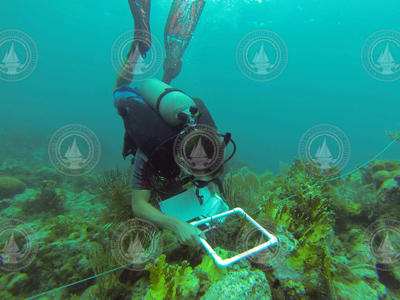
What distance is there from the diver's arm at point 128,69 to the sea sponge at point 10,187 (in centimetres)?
698

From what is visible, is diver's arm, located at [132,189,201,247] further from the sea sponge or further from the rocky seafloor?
the sea sponge

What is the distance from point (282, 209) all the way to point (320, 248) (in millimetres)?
792

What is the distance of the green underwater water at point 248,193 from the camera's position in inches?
79.3

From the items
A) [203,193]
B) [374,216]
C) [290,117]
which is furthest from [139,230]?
[290,117]

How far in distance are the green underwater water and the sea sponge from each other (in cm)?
5

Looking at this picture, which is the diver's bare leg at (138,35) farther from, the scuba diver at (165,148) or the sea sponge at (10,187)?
the sea sponge at (10,187)

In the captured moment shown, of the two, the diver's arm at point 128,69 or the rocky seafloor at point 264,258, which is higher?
the diver's arm at point 128,69

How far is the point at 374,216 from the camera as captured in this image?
3.64m

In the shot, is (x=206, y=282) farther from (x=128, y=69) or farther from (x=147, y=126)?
(x=128, y=69)

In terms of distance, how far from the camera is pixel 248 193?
4.55 metres

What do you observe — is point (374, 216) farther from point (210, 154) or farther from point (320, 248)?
point (210, 154)

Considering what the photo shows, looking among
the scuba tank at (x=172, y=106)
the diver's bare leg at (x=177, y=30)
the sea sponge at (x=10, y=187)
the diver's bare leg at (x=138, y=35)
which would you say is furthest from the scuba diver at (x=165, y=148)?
the sea sponge at (x=10, y=187)

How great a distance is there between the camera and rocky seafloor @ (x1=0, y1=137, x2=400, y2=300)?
1.79 meters

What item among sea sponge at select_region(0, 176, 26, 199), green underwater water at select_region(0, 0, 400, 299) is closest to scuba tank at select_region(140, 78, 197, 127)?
green underwater water at select_region(0, 0, 400, 299)
